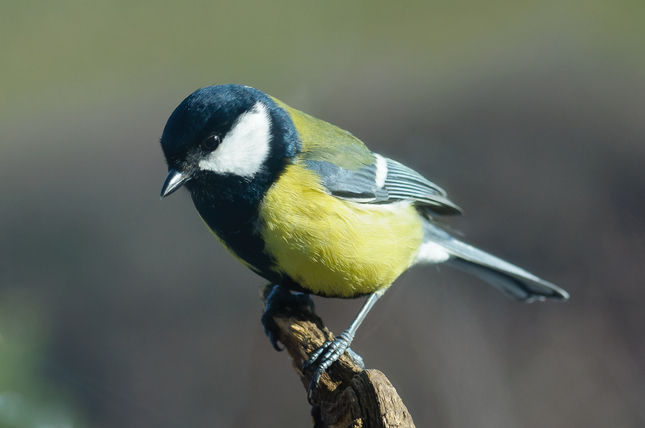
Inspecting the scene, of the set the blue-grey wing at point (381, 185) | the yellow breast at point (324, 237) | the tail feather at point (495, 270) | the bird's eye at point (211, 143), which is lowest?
the tail feather at point (495, 270)

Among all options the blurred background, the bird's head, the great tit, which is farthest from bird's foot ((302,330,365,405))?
the blurred background

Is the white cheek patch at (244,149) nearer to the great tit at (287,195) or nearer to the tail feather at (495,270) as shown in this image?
the great tit at (287,195)

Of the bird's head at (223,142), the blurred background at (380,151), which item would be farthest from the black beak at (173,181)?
the blurred background at (380,151)

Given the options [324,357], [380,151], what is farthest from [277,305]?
[380,151]

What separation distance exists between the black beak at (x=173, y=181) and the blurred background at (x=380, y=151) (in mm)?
695

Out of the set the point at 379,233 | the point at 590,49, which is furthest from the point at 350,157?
the point at 590,49

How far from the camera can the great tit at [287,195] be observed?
0.68 metres

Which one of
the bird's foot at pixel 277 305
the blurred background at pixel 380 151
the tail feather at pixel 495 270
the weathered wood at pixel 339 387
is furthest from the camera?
the blurred background at pixel 380 151

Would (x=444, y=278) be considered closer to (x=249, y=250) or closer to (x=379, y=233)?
(x=379, y=233)

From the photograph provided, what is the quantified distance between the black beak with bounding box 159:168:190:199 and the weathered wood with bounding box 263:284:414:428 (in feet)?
1.09

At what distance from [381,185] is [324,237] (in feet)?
0.69

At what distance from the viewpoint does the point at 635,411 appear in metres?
1.31

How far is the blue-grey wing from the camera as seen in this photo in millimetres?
775

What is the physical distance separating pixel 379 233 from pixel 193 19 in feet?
3.65
